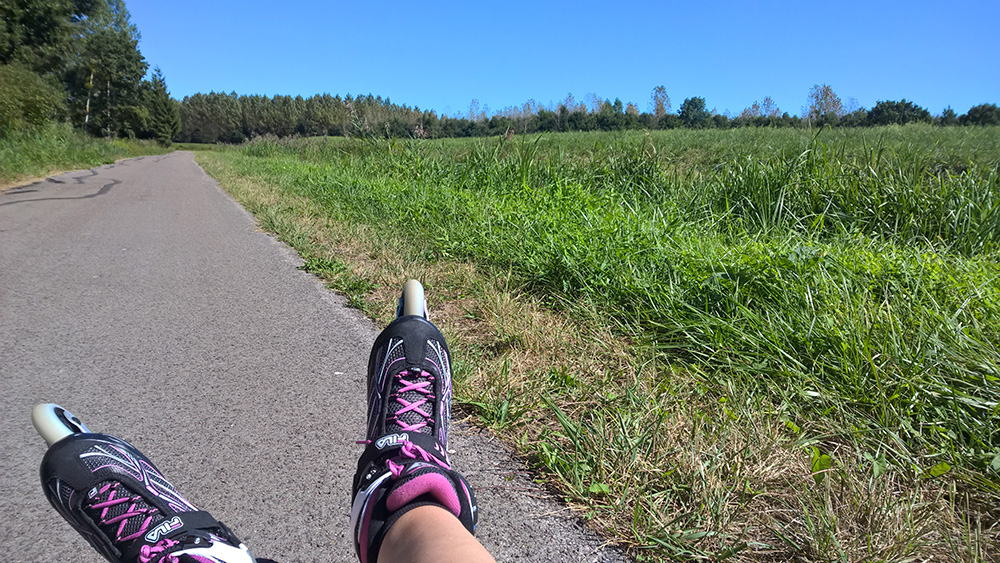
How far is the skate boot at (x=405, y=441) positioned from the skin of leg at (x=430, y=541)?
0.03 meters

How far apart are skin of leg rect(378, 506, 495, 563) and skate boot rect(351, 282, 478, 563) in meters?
0.03

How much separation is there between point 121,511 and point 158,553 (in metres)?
0.19

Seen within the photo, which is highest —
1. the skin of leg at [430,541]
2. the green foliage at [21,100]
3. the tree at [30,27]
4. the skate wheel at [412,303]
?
the tree at [30,27]

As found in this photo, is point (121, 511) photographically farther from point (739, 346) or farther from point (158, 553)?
point (739, 346)

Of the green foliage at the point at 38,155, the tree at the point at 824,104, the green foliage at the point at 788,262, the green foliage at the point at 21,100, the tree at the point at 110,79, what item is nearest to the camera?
the green foliage at the point at 788,262

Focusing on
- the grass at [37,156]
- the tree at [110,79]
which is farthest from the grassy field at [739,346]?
the tree at [110,79]

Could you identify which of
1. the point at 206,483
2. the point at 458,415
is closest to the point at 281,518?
the point at 206,483

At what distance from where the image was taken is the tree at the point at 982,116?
1292cm

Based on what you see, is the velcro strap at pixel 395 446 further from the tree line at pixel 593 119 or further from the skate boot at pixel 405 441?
the tree line at pixel 593 119

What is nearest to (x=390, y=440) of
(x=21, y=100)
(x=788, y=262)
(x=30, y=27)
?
(x=788, y=262)

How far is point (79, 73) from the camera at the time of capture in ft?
137

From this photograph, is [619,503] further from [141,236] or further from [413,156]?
[413,156]

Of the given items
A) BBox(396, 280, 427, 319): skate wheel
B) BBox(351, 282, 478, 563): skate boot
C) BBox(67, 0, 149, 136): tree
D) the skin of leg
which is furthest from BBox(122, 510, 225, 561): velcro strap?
BBox(67, 0, 149, 136): tree

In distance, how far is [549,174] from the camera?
6051mm
